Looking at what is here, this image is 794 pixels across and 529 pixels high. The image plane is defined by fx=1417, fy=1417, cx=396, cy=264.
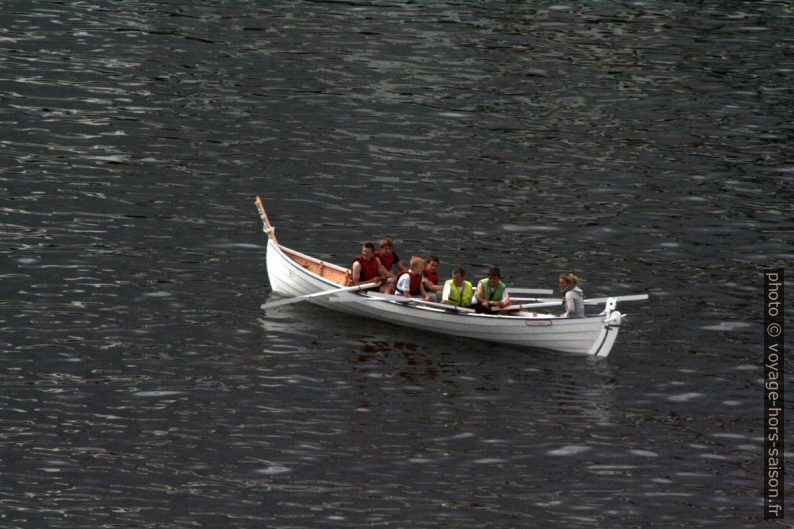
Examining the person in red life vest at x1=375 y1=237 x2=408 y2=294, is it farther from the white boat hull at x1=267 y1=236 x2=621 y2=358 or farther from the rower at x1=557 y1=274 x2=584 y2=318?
the rower at x1=557 y1=274 x2=584 y2=318

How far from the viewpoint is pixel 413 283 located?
42.1m

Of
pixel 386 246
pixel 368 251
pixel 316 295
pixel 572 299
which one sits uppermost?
pixel 386 246

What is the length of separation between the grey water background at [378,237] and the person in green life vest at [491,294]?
46.9 inches

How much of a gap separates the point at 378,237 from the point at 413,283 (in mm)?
8070

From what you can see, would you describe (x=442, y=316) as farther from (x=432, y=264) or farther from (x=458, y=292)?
(x=432, y=264)

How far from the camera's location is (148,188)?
54312mm

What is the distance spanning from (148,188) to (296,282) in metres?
12.9

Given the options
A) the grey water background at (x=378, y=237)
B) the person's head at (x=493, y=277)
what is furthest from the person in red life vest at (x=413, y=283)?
the person's head at (x=493, y=277)

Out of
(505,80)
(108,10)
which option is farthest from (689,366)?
(108,10)

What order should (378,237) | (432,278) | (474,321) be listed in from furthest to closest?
(378,237) < (432,278) < (474,321)

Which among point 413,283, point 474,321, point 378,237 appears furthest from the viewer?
point 378,237

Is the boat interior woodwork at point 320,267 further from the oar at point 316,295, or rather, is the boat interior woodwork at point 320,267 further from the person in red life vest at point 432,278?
the person in red life vest at point 432,278

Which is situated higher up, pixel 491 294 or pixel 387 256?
pixel 387 256

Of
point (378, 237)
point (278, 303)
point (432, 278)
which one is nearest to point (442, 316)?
point (432, 278)
